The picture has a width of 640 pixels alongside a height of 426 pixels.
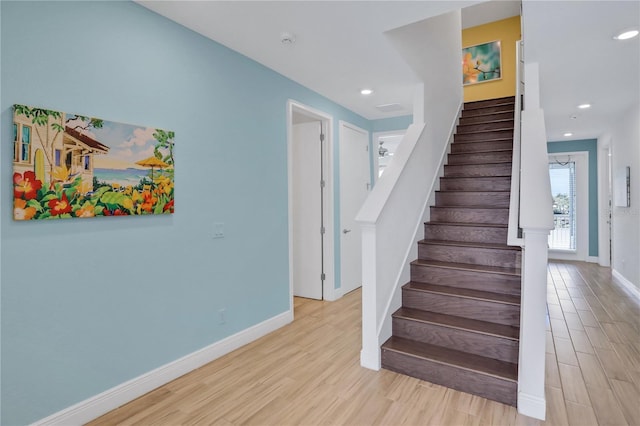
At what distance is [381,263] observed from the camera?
8.68ft

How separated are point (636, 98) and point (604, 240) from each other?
11.4 ft

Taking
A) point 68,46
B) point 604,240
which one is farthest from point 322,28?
point 604,240

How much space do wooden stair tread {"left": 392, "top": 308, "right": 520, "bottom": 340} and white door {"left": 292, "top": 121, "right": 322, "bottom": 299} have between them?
175cm

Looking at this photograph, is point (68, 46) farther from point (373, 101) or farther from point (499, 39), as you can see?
point (499, 39)

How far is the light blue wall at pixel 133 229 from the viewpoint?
1.75 m

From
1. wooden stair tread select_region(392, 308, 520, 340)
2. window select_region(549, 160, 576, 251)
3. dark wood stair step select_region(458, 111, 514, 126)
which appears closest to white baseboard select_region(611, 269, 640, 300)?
window select_region(549, 160, 576, 251)

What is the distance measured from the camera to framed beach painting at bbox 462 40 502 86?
249 inches

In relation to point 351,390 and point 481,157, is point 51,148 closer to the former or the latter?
point 351,390

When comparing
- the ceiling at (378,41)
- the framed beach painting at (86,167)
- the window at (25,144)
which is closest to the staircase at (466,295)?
the ceiling at (378,41)

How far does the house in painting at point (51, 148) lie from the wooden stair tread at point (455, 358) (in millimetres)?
2360

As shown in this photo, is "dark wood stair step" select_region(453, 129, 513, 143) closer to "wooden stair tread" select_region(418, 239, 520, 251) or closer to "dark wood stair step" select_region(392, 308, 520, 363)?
"wooden stair tread" select_region(418, 239, 520, 251)

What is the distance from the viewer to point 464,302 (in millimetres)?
2678

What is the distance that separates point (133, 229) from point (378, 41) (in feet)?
7.58

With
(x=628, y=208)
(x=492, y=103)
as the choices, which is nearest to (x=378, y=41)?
(x=492, y=103)
